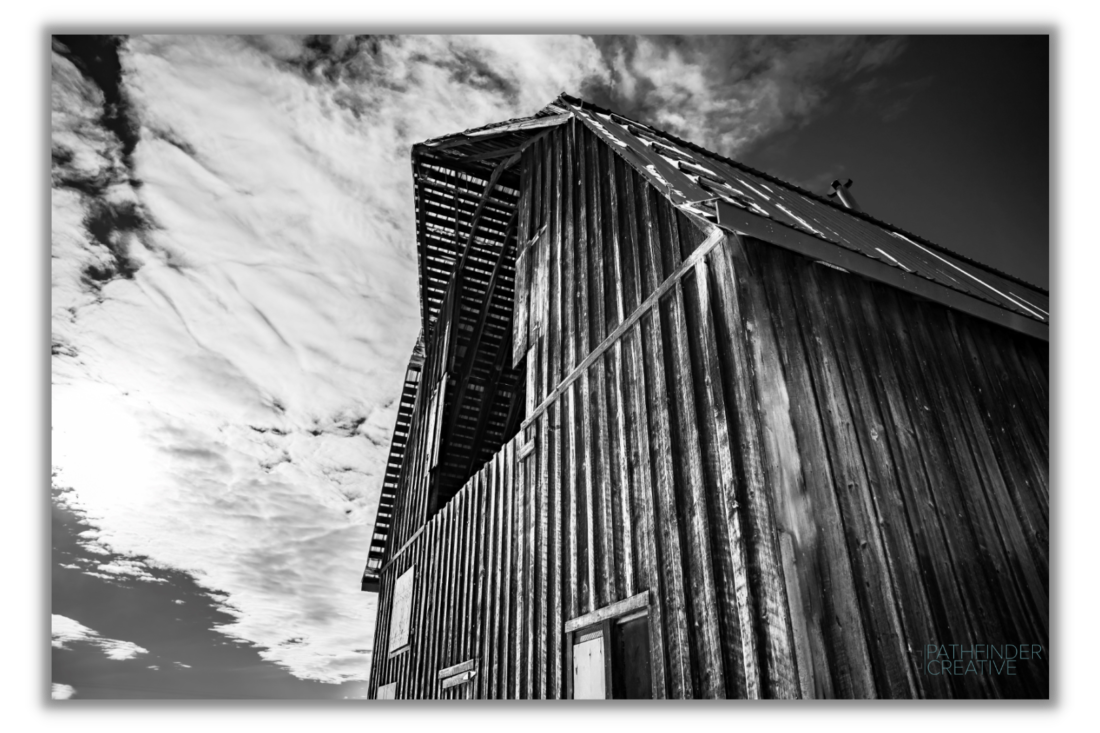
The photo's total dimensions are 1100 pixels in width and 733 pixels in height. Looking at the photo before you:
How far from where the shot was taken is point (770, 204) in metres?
6.62

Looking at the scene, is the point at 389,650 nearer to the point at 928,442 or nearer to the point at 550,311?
the point at 550,311

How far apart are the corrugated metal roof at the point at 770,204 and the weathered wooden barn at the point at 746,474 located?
0.10m

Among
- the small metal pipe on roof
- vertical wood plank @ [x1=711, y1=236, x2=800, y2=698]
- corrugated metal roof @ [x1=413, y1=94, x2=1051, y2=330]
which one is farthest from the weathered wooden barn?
the small metal pipe on roof

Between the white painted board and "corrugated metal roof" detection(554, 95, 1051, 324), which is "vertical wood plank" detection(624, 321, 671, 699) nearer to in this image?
the white painted board

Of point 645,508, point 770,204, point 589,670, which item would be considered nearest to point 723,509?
point 645,508

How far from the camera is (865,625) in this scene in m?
3.28

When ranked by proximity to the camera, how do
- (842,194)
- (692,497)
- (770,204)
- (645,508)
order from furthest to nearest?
(842,194) < (770,204) < (645,508) < (692,497)

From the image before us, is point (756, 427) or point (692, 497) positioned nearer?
point (756, 427)

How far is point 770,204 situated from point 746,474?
410cm

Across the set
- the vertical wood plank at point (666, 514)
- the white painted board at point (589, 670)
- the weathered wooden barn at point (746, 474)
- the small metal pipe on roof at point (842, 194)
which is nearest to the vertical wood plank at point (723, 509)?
the weathered wooden barn at point (746, 474)

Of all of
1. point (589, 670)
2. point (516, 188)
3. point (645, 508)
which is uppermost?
point (516, 188)

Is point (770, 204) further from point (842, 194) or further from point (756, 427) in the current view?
point (842, 194)

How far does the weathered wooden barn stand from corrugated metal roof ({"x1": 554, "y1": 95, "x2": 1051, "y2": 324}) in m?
0.10

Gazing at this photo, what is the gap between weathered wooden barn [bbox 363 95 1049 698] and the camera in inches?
136
